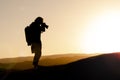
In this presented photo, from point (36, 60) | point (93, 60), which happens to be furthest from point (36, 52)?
point (93, 60)

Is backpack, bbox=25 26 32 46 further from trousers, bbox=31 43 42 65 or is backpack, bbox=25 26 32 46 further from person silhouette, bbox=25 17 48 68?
trousers, bbox=31 43 42 65

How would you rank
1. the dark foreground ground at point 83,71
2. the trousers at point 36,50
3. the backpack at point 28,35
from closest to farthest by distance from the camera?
the dark foreground ground at point 83,71
the trousers at point 36,50
the backpack at point 28,35

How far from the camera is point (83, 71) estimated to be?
62.7 feet

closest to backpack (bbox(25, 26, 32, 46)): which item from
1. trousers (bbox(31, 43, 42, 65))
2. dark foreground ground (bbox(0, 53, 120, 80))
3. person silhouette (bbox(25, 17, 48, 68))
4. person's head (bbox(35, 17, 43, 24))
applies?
person silhouette (bbox(25, 17, 48, 68))

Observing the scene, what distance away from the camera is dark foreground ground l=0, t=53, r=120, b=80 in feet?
59.1

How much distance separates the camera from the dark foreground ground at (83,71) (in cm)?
1803

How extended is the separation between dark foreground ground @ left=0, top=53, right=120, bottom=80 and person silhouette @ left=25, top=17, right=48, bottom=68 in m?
1.23

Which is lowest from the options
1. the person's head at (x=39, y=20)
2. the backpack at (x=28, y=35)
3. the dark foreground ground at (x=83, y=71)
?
the dark foreground ground at (x=83, y=71)

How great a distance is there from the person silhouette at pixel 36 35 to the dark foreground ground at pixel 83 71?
1.23 metres

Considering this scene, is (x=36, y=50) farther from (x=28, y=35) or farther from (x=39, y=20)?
(x=39, y=20)

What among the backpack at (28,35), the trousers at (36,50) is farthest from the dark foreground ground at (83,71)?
the backpack at (28,35)

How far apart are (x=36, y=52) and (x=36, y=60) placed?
0.50 m

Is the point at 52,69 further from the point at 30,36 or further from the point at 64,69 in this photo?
the point at 30,36

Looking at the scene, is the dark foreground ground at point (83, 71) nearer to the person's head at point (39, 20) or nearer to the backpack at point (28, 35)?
the backpack at point (28, 35)
